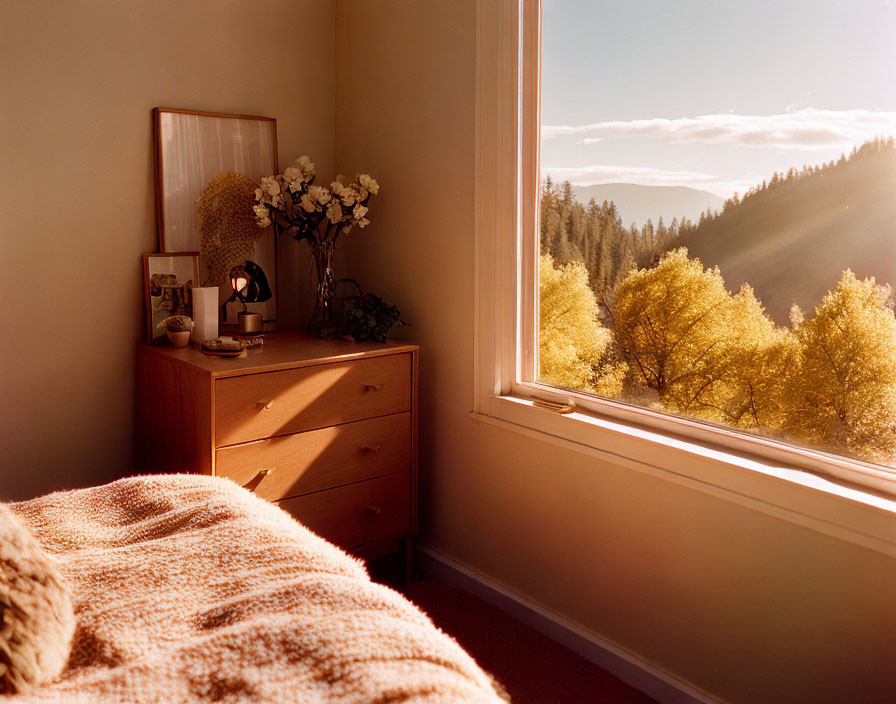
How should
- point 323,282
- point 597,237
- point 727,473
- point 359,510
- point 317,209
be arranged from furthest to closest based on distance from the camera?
point 323,282, point 317,209, point 359,510, point 597,237, point 727,473

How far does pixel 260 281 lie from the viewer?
251 cm

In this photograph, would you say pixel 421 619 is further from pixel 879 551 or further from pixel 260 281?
pixel 260 281

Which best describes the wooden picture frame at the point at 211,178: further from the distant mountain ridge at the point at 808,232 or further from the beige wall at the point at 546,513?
the distant mountain ridge at the point at 808,232

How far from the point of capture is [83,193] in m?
2.24

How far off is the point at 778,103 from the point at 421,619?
1394mm

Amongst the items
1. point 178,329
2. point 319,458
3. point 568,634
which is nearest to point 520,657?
point 568,634

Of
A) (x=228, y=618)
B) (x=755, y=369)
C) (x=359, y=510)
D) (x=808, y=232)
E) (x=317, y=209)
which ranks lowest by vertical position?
(x=359, y=510)

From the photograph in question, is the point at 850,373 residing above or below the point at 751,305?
below

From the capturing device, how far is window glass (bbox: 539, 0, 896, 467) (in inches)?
60.9

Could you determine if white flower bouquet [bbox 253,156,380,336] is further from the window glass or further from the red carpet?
the red carpet

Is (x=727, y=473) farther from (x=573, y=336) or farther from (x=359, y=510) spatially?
(x=359, y=510)

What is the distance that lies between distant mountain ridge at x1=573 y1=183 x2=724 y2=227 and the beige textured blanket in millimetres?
1237

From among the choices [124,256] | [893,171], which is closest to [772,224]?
[893,171]

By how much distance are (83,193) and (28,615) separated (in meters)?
1.69
